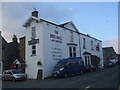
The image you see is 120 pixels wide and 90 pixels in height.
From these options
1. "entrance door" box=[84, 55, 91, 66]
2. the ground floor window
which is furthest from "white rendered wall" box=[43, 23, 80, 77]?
"entrance door" box=[84, 55, 91, 66]

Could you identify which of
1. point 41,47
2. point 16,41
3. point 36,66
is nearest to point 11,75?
point 36,66

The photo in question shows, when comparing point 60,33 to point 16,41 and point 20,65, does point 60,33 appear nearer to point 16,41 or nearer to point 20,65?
point 20,65

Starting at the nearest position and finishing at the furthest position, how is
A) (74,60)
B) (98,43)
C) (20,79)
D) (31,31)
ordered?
(20,79) < (74,60) < (31,31) < (98,43)

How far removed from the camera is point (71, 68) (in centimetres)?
2631

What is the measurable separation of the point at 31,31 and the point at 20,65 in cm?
556

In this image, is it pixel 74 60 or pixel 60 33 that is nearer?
pixel 74 60

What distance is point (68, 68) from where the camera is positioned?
25719mm

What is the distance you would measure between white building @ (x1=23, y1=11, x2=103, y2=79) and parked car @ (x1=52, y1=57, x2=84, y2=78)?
2207 millimetres

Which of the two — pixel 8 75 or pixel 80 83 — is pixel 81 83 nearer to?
pixel 80 83

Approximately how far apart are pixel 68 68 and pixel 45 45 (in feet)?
15.5

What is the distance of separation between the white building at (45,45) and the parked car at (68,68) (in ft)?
7.24

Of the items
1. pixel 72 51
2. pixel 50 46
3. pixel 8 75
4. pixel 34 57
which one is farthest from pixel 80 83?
pixel 72 51

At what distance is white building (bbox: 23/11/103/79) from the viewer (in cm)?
2745

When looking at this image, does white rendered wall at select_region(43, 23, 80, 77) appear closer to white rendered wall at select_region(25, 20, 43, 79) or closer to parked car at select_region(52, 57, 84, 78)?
white rendered wall at select_region(25, 20, 43, 79)
